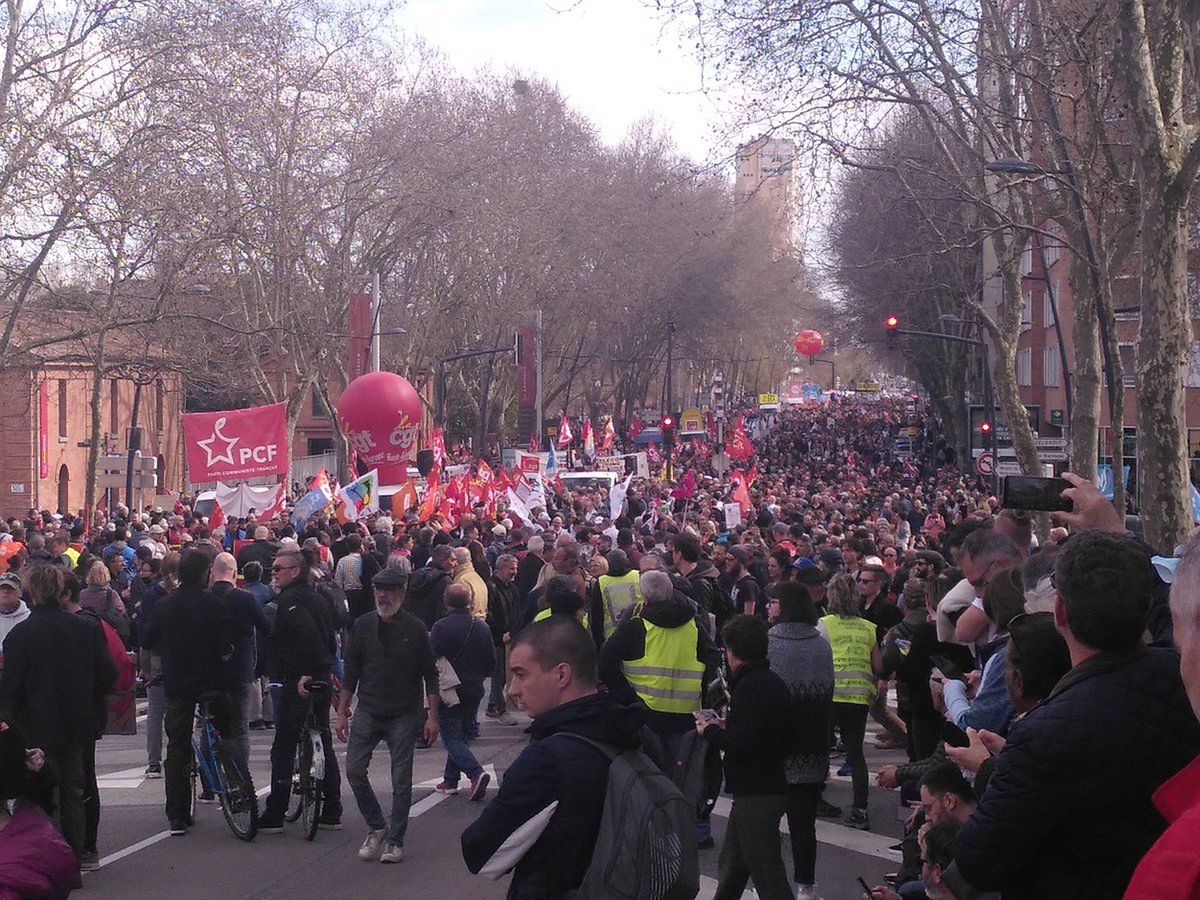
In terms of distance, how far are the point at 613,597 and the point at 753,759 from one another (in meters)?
3.90

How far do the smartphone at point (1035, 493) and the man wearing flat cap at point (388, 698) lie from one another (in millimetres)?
4133

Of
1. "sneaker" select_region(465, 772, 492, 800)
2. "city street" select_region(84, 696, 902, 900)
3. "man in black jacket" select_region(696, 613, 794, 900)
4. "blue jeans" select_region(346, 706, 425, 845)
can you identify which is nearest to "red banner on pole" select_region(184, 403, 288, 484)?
"city street" select_region(84, 696, 902, 900)

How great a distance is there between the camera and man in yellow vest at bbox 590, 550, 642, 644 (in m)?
10.5

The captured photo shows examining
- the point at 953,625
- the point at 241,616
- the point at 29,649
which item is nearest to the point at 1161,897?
the point at 953,625

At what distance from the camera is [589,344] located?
7419 cm

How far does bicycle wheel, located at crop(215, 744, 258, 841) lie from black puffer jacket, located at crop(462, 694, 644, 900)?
→ 17.8ft

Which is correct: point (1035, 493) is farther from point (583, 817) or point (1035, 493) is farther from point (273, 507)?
point (273, 507)

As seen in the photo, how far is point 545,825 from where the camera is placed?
3697mm

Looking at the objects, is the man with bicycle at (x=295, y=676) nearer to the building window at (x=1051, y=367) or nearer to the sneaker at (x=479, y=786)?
the sneaker at (x=479, y=786)

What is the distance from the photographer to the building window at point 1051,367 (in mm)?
50344

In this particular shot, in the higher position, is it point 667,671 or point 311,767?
point 667,671

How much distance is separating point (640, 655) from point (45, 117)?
14.3m

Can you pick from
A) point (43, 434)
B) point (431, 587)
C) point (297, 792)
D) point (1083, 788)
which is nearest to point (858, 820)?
point (297, 792)

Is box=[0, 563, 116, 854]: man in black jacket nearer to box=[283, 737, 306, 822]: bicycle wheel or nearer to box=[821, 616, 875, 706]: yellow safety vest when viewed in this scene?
box=[283, 737, 306, 822]: bicycle wheel
